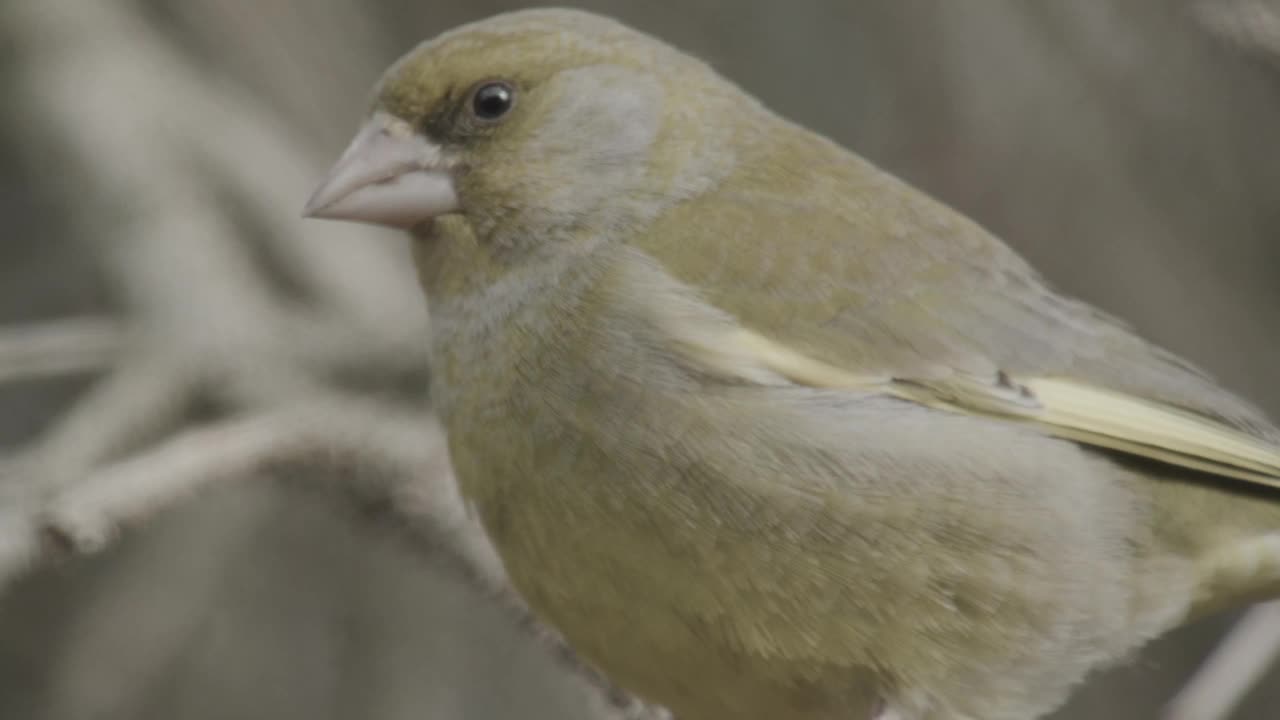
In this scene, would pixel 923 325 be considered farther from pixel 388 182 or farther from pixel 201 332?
pixel 201 332

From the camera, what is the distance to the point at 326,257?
5496 millimetres

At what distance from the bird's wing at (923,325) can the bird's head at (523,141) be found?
0.46 feet

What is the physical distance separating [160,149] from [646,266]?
226cm

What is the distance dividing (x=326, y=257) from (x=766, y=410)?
7.40 ft

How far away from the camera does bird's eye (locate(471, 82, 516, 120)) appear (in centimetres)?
395

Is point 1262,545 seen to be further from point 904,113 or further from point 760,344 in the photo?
point 904,113

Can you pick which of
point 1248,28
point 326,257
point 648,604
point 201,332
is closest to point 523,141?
point 648,604

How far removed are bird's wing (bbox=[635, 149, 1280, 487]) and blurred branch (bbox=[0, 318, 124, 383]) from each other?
4.59 ft

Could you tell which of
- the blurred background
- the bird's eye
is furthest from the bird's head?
the blurred background

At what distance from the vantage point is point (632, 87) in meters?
4.11

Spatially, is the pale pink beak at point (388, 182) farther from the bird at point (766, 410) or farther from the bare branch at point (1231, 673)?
the bare branch at point (1231, 673)

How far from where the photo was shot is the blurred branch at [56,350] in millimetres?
4172

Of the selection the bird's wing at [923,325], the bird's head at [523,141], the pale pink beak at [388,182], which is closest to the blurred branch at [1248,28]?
the bird's wing at [923,325]

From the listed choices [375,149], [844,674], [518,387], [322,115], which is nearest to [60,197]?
[322,115]
